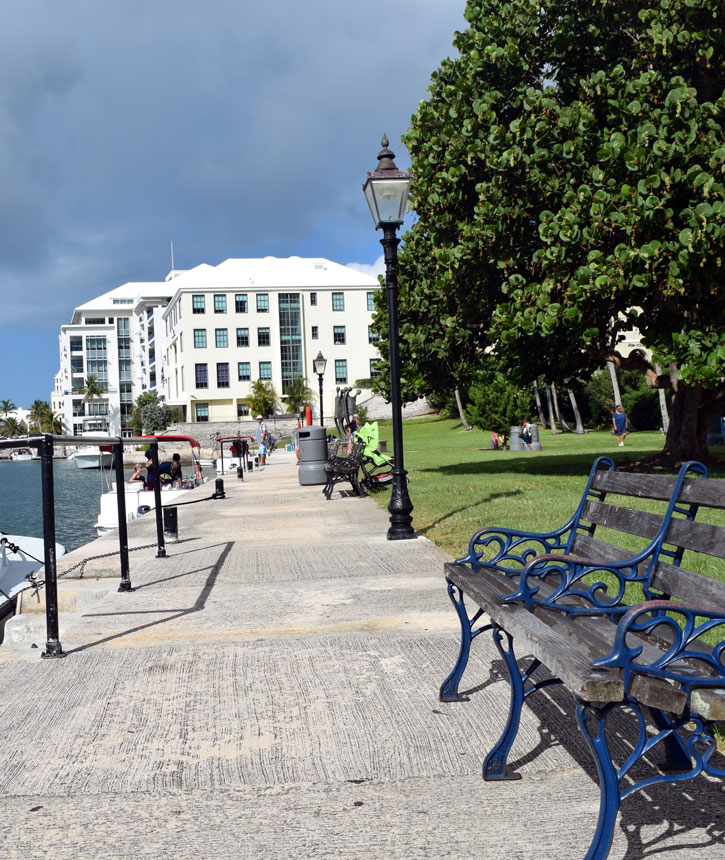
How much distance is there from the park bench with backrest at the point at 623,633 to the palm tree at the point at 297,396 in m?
85.1

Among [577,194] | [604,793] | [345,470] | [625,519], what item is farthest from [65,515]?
[604,793]

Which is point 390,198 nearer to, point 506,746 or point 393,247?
point 393,247

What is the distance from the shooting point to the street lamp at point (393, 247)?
9.88 meters

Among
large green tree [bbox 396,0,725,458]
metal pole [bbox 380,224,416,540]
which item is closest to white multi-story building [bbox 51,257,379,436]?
large green tree [bbox 396,0,725,458]

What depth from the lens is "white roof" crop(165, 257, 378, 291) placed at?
9219 cm

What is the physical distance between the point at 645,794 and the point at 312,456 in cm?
1761

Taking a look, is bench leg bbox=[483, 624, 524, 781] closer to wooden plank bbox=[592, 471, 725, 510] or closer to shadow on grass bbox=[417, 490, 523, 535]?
wooden plank bbox=[592, 471, 725, 510]

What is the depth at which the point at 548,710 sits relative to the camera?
4035 mm

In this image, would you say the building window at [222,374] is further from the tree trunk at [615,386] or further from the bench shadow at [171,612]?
the bench shadow at [171,612]

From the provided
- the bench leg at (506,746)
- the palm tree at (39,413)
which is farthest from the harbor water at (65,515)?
the palm tree at (39,413)

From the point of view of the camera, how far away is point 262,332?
92.4 meters

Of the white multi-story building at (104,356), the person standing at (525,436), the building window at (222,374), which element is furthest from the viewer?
the white multi-story building at (104,356)

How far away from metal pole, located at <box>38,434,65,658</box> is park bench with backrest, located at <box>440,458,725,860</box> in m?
2.43

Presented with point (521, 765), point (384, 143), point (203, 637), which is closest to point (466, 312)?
point (384, 143)
